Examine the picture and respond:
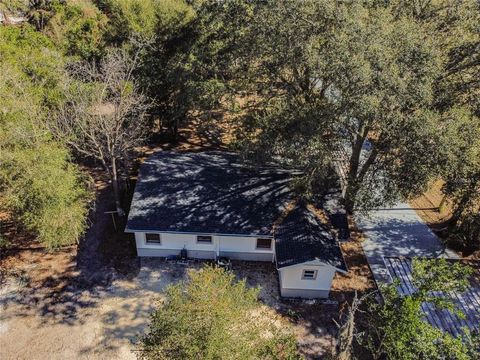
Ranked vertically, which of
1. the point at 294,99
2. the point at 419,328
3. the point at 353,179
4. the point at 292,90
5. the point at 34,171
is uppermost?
the point at 292,90

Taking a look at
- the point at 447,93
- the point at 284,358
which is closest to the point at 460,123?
the point at 447,93

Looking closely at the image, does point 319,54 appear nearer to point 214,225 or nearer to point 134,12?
point 214,225

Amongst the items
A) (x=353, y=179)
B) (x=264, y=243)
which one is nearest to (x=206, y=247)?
(x=264, y=243)

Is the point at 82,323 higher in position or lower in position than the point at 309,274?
lower

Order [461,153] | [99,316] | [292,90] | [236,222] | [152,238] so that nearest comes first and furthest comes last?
[461,153] < [99,316] < [236,222] < [152,238] < [292,90]

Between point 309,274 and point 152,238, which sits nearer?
point 309,274

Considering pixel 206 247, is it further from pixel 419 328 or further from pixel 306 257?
pixel 419 328

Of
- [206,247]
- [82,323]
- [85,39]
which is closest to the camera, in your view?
[82,323]
